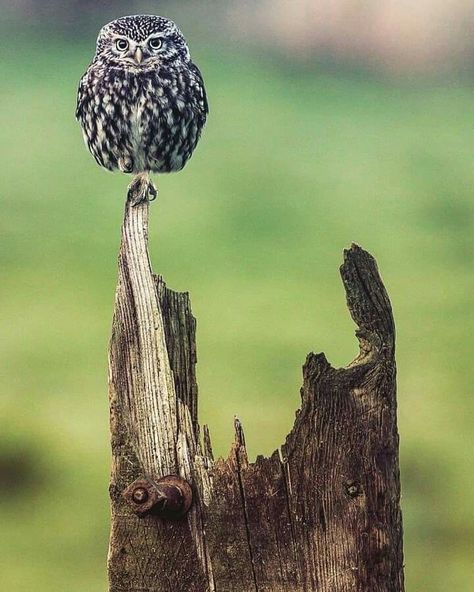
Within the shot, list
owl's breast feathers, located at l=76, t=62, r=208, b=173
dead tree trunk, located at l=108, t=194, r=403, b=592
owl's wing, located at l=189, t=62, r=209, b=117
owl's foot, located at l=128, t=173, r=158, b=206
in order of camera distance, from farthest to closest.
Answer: owl's wing, located at l=189, t=62, r=209, b=117, owl's breast feathers, located at l=76, t=62, r=208, b=173, owl's foot, located at l=128, t=173, r=158, b=206, dead tree trunk, located at l=108, t=194, r=403, b=592

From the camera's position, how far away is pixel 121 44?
A: 260 cm

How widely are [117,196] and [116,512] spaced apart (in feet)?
9.84

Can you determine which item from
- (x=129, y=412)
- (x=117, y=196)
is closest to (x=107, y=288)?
(x=117, y=196)

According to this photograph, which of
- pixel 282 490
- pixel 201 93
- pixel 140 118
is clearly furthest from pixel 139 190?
pixel 201 93

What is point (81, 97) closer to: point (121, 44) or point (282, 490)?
point (121, 44)

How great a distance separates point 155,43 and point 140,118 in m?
0.20

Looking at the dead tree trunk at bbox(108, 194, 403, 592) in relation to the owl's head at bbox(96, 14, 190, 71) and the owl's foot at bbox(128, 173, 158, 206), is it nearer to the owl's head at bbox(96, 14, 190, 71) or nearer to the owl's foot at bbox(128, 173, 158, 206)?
the owl's foot at bbox(128, 173, 158, 206)

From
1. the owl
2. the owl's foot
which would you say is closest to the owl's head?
the owl

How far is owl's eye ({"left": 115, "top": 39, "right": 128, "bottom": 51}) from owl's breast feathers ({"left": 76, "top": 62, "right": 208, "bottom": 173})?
0.05m

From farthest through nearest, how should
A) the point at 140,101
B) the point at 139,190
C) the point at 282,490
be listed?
the point at 140,101 → the point at 139,190 → the point at 282,490

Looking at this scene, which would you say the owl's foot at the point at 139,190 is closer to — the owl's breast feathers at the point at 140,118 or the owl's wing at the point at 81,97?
the owl's breast feathers at the point at 140,118

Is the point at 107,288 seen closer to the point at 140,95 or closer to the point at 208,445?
the point at 140,95

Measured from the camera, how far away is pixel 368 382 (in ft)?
4.50

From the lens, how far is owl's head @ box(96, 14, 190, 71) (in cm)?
258
